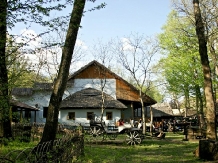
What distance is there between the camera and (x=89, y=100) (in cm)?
3425

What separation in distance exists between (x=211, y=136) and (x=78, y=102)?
23.4 m

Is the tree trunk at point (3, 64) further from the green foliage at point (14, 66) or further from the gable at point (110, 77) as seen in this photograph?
the gable at point (110, 77)

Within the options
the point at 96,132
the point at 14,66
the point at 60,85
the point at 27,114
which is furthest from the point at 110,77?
the point at 14,66

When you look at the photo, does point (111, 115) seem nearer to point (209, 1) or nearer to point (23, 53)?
point (209, 1)

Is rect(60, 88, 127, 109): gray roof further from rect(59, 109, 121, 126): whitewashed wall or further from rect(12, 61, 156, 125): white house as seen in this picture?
rect(59, 109, 121, 126): whitewashed wall

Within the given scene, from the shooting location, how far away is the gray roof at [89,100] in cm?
3303

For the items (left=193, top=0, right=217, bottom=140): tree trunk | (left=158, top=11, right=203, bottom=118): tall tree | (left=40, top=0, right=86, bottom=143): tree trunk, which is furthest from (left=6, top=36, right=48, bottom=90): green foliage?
(left=158, top=11, right=203, bottom=118): tall tree

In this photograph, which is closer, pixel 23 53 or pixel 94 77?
pixel 23 53

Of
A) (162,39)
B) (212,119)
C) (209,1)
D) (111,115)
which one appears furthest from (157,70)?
(212,119)

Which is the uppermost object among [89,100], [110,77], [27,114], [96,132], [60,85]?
[110,77]

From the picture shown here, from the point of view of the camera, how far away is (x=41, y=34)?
20.2ft

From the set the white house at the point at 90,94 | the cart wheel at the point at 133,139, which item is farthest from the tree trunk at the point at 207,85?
the white house at the point at 90,94

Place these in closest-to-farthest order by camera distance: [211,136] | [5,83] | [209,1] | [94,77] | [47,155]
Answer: [47,155] → [5,83] → [211,136] → [209,1] → [94,77]

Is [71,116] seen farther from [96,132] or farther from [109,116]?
[96,132]
